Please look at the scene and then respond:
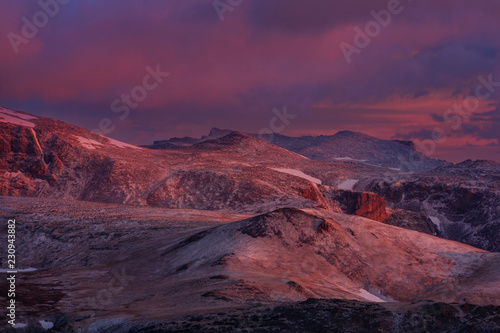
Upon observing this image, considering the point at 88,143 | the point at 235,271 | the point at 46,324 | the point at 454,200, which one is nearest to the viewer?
the point at 46,324

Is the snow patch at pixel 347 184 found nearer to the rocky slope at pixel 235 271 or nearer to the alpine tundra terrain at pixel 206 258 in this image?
the alpine tundra terrain at pixel 206 258

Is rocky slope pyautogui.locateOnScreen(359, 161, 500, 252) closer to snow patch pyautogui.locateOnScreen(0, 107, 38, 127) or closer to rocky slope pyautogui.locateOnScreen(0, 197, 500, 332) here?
rocky slope pyautogui.locateOnScreen(0, 197, 500, 332)

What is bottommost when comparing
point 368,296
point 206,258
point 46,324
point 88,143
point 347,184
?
point 368,296

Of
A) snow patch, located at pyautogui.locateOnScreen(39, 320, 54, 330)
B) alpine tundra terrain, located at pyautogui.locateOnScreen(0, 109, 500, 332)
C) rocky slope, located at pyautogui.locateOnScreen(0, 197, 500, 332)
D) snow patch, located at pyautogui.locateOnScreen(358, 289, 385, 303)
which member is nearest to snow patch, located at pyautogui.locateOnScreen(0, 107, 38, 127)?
alpine tundra terrain, located at pyautogui.locateOnScreen(0, 109, 500, 332)

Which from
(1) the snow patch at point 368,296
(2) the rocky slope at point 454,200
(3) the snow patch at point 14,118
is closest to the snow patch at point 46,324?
(1) the snow patch at point 368,296

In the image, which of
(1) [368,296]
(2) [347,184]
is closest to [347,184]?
(2) [347,184]

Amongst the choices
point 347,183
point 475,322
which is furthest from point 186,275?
point 347,183

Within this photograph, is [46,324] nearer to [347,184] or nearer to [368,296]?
[368,296]
